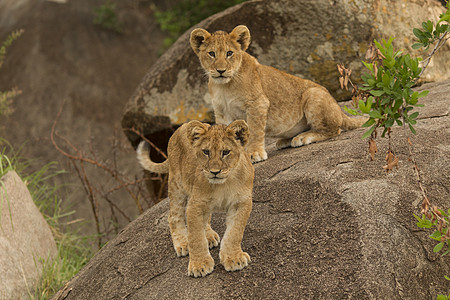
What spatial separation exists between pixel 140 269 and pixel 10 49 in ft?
40.2

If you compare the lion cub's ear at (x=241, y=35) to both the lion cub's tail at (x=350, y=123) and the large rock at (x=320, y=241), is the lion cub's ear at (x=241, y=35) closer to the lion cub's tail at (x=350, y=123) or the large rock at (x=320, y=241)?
the large rock at (x=320, y=241)

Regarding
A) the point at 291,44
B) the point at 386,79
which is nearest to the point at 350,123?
the point at 291,44

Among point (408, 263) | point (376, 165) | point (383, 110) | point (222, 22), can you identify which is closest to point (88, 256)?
point (222, 22)

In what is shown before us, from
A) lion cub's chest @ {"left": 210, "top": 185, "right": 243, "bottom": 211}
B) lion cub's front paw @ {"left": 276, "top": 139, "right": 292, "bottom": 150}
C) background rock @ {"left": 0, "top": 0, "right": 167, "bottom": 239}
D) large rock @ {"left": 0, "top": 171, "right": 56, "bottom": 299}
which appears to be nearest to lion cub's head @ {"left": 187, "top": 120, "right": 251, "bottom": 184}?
lion cub's chest @ {"left": 210, "top": 185, "right": 243, "bottom": 211}

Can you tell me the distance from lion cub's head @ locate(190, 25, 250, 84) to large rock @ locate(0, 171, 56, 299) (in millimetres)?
2734

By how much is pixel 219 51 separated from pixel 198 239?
215 cm

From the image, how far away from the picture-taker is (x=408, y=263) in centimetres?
413

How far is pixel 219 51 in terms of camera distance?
565cm

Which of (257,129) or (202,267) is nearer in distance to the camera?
(202,267)

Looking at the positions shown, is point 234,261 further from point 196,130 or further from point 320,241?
point 196,130

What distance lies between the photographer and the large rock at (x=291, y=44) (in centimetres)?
822

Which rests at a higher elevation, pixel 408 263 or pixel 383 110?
pixel 383 110

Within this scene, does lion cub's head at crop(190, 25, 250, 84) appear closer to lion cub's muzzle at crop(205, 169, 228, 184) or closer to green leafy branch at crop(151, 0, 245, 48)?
lion cub's muzzle at crop(205, 169, 228, 184)

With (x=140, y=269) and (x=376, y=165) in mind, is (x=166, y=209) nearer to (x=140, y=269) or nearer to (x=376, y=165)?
(x=140, y=269)
